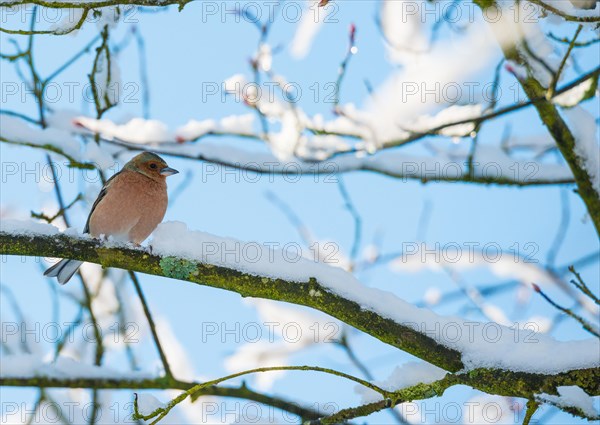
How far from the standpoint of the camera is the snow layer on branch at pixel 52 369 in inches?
191

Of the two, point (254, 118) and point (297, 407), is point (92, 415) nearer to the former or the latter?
point (297, 407)

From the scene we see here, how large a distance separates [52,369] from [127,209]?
3.93ft

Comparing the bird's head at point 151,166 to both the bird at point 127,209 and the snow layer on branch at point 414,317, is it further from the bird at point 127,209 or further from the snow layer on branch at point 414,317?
the snow layer on branch at point 414,317

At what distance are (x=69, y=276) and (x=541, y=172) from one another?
3.44 m

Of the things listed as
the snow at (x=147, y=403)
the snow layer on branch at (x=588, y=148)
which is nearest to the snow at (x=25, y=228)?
the snow at (x=147, y=403)

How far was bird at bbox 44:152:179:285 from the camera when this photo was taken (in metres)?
4.94

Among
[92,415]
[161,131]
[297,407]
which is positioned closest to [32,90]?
[161,131]

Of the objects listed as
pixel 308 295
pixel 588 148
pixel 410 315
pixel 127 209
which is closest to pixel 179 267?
pixel 308 295

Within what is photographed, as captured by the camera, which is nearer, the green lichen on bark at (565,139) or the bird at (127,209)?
the green lichen on bark at (565,139)

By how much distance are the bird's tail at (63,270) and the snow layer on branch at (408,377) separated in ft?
7.93

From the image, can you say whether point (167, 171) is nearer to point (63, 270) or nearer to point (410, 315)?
point (63, 270)

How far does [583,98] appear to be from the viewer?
4.70 m

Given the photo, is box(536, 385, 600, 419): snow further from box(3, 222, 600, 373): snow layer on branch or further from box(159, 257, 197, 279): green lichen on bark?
box(159, 257, 197, 279): green lichen on bark

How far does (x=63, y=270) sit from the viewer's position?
197 inches
